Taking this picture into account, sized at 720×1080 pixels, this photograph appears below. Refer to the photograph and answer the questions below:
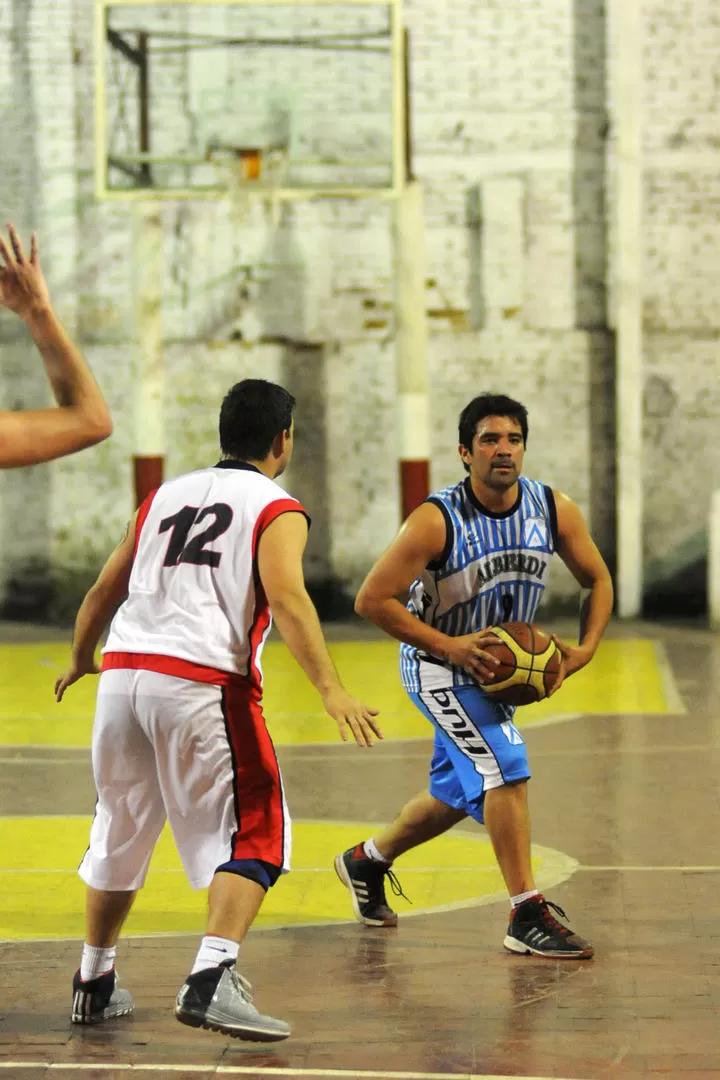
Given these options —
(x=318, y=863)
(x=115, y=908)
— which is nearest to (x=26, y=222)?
(x=318, y=863)

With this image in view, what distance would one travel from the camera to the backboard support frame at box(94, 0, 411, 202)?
52.5 feet

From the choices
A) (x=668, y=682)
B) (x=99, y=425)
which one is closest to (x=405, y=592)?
(x=99, y=425)

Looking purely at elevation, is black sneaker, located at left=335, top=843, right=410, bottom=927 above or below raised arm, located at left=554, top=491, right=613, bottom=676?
below

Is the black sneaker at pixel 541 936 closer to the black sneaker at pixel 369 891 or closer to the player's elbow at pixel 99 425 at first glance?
the black sneaker at pixel 369 891

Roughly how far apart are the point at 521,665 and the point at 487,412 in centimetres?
90

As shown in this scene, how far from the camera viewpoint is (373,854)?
628cm

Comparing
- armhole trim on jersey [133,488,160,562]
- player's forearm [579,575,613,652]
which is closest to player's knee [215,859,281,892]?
armhole trim on jersey [133,488,160,562]

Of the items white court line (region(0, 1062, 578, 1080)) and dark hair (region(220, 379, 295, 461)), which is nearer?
white court line (region(0, 1062, 578, 1080))

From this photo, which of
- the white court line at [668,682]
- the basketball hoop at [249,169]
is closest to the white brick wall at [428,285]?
the basketball hoop at [249,169]

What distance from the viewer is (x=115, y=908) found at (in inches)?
192

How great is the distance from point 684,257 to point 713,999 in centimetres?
1312

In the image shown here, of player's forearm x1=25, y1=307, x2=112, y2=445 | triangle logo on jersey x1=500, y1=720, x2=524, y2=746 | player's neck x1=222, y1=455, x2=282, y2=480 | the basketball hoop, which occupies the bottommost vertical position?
triangle logo on jersey x1=500, y1=720, x2=524, y2=746

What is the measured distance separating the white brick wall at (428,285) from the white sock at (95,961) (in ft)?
42.4

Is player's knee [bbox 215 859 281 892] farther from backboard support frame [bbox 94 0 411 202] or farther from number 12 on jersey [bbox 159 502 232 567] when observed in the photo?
backboard support frame [bbox 94 0 411 202]
